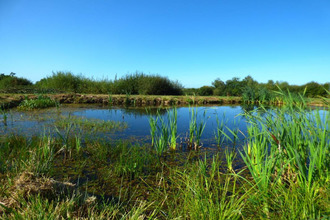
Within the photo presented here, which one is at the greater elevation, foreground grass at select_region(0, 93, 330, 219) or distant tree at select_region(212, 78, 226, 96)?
distant tree at select_region(212, 78, 226, 96)

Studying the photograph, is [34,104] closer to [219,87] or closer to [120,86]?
[120,86]

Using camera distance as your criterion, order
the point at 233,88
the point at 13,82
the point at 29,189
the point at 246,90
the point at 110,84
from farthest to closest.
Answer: the point at 233,88 < the point at 13,82 < the point at 110,84 < the point at 246,90 < the point at 29,189

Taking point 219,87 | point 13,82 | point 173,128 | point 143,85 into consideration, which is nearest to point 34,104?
point 173,128

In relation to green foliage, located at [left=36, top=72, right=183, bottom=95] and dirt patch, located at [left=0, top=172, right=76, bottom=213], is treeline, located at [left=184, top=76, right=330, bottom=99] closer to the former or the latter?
green foliage, located at [left=36, top=72, right=183, bottom=95]

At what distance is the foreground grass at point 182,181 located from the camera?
132 centimetres

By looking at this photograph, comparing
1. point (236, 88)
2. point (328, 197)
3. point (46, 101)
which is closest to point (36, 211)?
point (328, 197)

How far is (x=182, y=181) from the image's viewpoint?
165 cm

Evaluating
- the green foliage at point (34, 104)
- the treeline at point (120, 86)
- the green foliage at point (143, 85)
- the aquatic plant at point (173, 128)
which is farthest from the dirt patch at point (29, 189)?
the green foliage at point (143, 85)

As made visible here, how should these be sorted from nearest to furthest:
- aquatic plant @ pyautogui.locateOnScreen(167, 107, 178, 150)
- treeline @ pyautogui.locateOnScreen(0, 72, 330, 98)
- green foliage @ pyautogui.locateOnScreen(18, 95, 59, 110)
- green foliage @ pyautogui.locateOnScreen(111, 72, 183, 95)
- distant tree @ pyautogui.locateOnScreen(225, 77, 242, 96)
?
aquatic plant @ pyautogui.locateOnScreen(167, 107, 178, 150) < green foliage @ pyautogui.locateOnScreen(18, 95, 59, 110) < treeline @ pyautogui.locateOnScreen(0, 72, 330, 98) < green foliage @ pyautogui.locateOnScreen(111, 72, 183, 95) < distant tree @ pyautogui.locateOnScreen(225, 77, 242, 96)

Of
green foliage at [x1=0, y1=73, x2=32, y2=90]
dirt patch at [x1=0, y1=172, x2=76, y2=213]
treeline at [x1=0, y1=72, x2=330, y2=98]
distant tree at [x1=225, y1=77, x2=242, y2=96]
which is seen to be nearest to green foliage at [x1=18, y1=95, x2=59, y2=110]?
treeline at [x1=0, y1=72, x2=330, y2=98]

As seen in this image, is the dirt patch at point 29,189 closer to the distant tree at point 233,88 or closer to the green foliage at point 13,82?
the green foliage at point 13,82

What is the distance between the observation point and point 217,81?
94.2 feet

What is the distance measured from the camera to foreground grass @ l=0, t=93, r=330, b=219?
4.33 feet

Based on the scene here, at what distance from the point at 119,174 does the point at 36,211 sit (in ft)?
3.74
